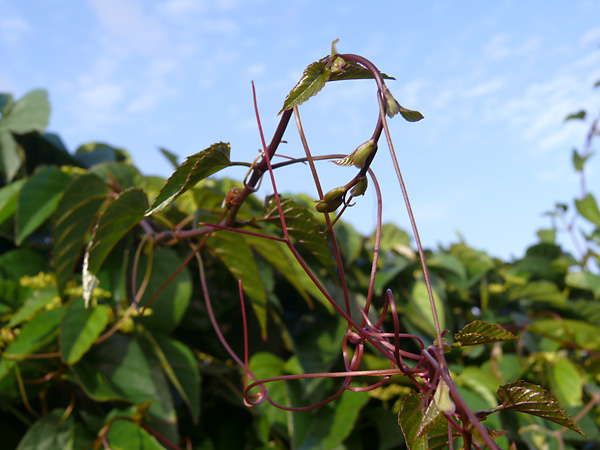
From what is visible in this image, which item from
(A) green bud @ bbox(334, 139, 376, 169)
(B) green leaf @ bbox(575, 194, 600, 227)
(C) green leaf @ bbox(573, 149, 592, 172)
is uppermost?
(C) green leaf @ bbox(573, 149, 592, 172)

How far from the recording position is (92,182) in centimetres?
77

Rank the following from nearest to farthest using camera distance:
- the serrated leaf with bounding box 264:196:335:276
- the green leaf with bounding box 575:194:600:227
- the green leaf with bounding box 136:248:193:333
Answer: the serrated leaf with bounding box 264:196:335:276 → the green leaf with bounding box 136:248:193:333 → the green leaf with bounding box 575:194:600:227

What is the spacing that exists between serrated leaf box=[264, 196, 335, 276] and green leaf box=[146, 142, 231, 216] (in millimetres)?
100

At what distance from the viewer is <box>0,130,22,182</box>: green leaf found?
111 centimetres

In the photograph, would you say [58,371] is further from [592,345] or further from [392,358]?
[592,345]

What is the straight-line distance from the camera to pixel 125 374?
0.84 m

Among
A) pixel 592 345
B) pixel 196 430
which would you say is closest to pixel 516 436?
pixel 592 345

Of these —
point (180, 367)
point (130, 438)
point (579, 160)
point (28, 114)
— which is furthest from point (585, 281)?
point (28, 114)

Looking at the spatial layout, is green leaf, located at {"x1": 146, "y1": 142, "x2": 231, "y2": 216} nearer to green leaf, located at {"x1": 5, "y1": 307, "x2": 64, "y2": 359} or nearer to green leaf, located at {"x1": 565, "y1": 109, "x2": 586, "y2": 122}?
green leaf, located at {"x1": 5, "y1": 307, "x2": 64, "y2": 359}

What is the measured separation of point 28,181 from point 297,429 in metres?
0.62

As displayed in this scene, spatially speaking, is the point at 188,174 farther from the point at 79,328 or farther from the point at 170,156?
the point at 170,156

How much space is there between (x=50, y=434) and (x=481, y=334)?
29.0 inches

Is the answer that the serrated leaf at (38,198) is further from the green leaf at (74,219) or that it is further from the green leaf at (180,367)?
the green leaf at (180,367)

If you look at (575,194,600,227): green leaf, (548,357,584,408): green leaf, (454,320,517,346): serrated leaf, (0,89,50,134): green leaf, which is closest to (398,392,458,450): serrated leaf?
(454,320,517,346): serrated leaf
